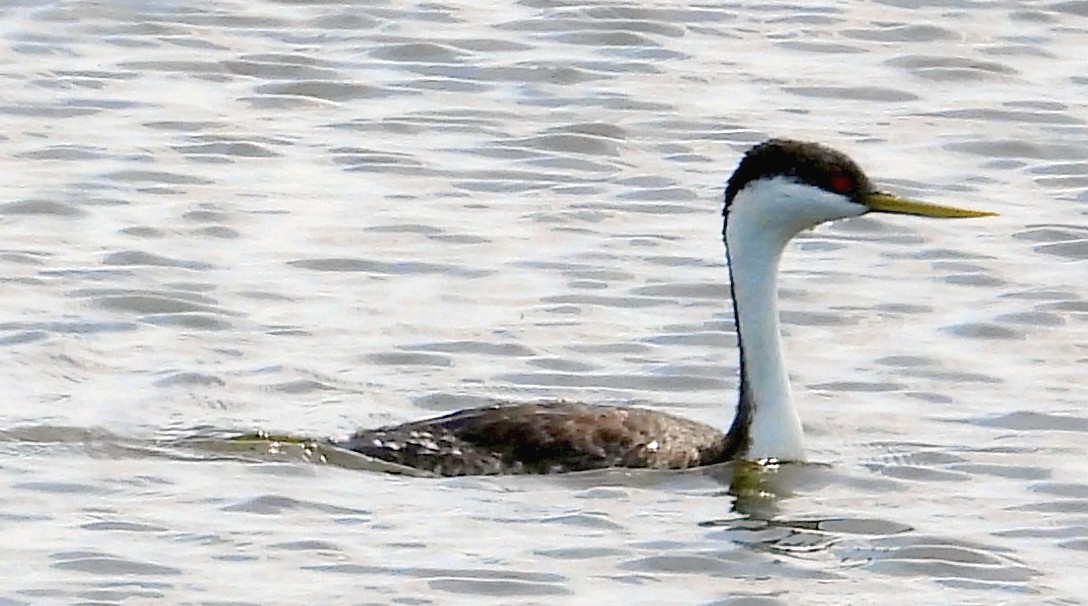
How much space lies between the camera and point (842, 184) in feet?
41.7

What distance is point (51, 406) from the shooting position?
1319 centimetres

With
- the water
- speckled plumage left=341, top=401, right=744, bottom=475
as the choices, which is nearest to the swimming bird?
speckled plumage left=341, top=401, right=744, bottom=475

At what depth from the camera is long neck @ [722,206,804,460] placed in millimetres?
12766

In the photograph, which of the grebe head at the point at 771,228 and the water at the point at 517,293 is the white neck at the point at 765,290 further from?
the water at the point at 517,293

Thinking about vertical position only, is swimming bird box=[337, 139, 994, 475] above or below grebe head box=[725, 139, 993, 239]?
below

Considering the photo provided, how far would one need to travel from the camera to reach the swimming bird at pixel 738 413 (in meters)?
12.4

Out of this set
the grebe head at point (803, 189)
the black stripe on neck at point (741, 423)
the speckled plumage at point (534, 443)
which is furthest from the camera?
the black stripe on neck at point (741, 423)

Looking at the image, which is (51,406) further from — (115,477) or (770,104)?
(770,104)

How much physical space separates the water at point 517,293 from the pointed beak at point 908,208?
2.91ft

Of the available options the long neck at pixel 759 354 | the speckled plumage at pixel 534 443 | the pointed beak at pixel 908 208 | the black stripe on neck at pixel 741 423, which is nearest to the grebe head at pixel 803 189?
the pointed beak at pixel 908 208

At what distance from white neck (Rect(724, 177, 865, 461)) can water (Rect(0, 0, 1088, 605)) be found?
0.16 meters

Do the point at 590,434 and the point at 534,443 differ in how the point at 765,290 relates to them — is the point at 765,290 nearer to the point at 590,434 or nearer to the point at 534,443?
the point at 590,434

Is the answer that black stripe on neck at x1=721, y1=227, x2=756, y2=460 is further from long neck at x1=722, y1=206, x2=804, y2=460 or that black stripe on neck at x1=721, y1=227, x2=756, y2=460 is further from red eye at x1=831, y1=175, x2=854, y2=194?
red eye at x1=831, y1=175, x2=854, y2=194

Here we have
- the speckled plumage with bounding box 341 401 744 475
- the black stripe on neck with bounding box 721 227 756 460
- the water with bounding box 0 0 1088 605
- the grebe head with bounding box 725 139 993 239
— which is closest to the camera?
the water with bounding box 0 0 1088 605
